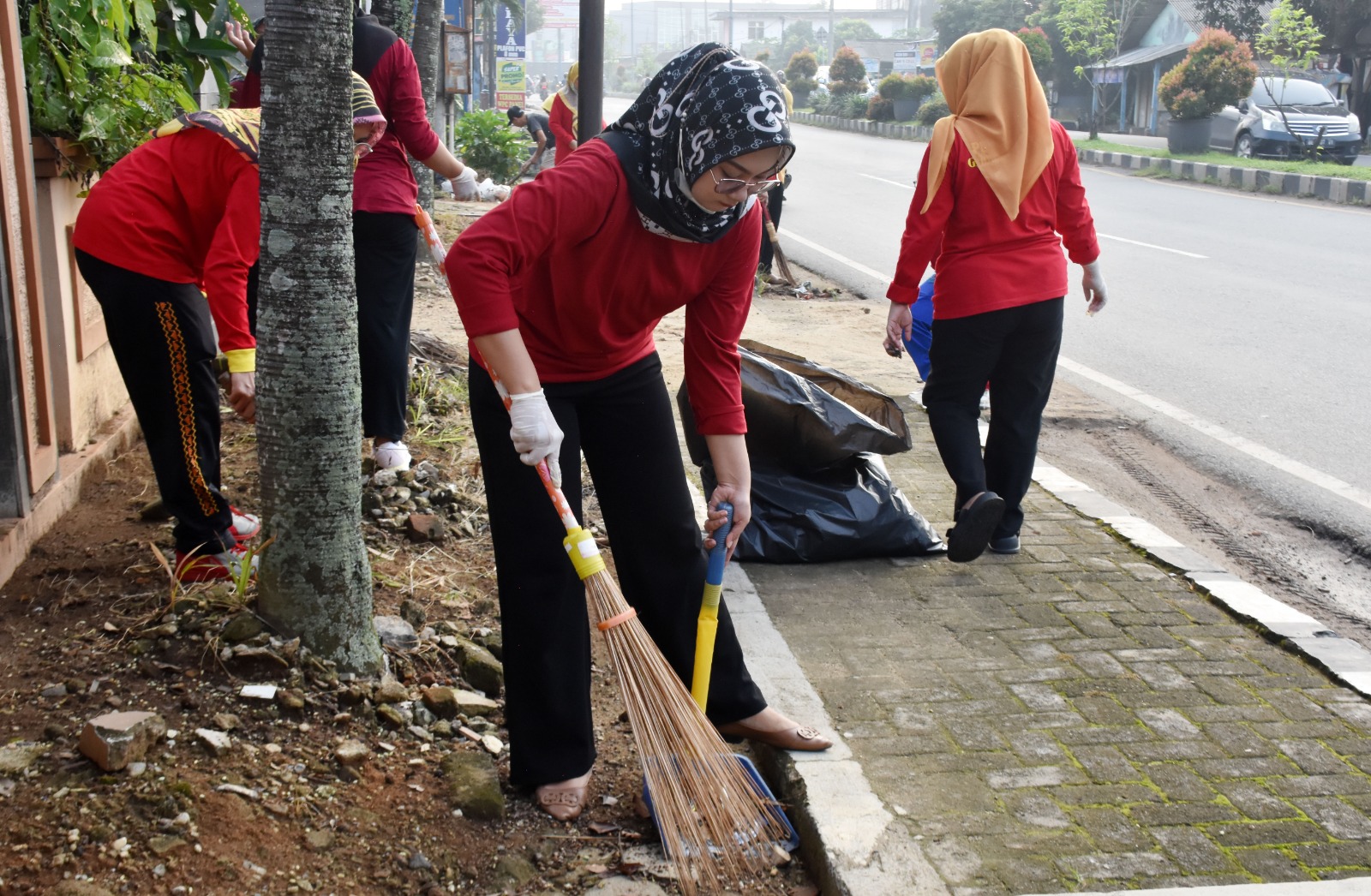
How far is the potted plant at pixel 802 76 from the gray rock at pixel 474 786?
1879 inches

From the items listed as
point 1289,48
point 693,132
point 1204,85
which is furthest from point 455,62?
point 1289,48

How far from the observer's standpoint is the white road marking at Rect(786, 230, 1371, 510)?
17.8 feet

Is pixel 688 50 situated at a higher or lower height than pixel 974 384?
higher

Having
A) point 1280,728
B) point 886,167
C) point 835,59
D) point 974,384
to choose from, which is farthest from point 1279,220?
point 835,59

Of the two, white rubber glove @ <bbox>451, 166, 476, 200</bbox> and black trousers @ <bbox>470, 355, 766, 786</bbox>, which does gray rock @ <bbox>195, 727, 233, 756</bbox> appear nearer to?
black trousers @ <bbox>470, 355, 766, 786</bbox>

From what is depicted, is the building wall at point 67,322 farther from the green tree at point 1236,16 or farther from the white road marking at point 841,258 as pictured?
the green tree at point 1236,16

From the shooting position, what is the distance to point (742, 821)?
2.62m

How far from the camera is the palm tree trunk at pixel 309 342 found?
2.73 metres

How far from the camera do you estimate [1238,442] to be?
611 cm

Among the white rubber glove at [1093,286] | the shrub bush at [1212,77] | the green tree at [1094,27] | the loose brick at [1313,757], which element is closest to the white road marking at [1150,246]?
the white rubber glove at [1093,286]

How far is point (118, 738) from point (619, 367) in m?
1.26

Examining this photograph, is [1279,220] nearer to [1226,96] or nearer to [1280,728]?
[1226,96]

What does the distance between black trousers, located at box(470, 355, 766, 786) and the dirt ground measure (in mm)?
220

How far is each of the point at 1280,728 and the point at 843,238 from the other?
10.6m
